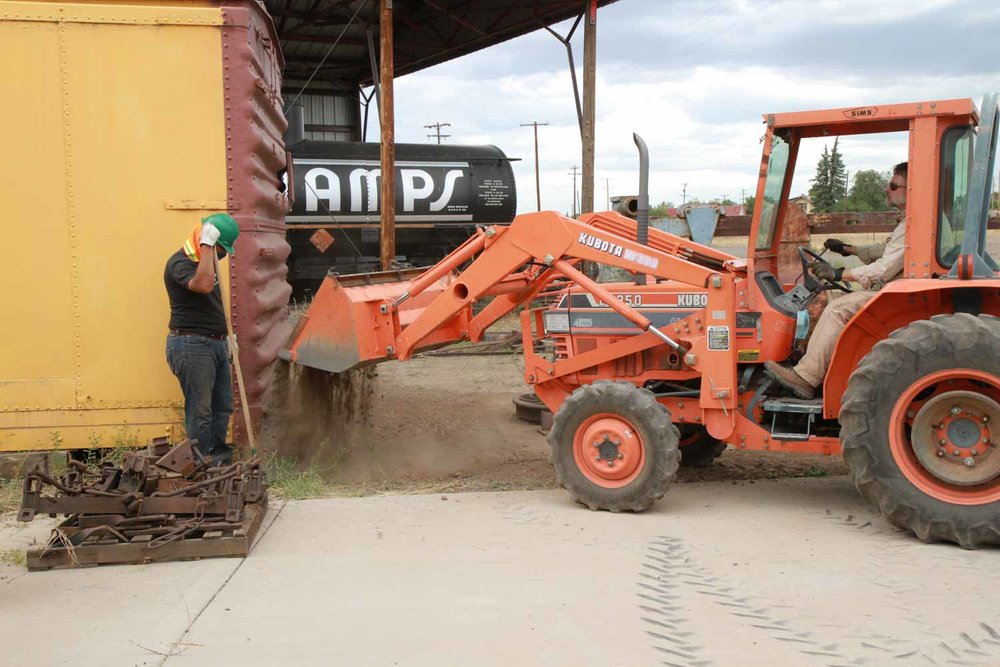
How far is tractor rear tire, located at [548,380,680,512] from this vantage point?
19.2ft

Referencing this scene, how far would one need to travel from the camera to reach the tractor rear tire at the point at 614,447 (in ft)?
19.2

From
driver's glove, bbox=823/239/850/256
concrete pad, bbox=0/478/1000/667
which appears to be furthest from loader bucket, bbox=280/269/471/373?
driver's glove, bbox=823/239/850/256

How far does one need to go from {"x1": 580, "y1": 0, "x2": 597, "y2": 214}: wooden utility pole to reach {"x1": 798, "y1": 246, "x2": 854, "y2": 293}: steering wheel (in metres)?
9.86

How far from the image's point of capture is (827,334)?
5.78m

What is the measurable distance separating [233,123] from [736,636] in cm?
515

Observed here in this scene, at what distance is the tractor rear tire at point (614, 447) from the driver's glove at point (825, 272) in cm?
143

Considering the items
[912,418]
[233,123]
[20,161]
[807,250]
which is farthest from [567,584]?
[20,161]

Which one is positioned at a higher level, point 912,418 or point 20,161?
point 20,161

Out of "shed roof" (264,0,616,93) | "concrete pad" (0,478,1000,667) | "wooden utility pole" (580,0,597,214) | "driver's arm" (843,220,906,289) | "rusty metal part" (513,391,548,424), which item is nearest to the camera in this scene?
"concrete pad" (0,478,1000,667)

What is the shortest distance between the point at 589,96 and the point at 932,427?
1196 centimetres

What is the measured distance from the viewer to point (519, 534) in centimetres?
547

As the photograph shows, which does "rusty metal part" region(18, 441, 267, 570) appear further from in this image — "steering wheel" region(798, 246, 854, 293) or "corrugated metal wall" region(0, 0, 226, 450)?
"steering wheel" region(798, 246, 854, 293)

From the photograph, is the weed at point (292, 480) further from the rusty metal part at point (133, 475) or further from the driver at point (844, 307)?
the driver at point (844, 307)

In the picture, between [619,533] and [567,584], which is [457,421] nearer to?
[619,533]
